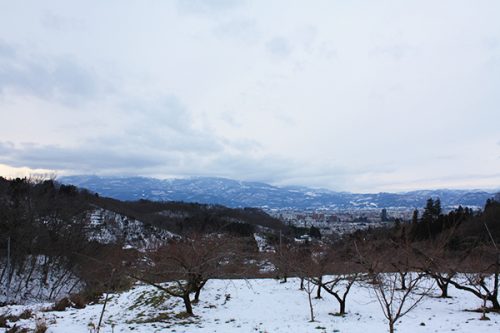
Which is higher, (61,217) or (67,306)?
(61,217)

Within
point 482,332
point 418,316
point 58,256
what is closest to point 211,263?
point 418,316

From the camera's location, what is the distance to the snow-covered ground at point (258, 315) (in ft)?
38.9

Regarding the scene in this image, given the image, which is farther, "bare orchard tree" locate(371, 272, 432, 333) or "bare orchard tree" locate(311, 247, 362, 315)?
"bare orchard tree" locate(311, 247, 362, 315)

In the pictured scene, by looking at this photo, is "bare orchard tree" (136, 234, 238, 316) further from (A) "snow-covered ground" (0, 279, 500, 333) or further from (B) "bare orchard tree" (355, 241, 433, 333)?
(B) "bare orchard tree" (355, 241, 433, 333)

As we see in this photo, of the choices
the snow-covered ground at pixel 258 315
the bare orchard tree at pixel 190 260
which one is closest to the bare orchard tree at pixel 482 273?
the snow-covered ground at pixel 258 315

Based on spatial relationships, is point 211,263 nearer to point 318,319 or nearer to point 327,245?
point 318,319

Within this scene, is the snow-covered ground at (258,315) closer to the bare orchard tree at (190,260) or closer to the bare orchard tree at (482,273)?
the bare orchard tree at (482,273)

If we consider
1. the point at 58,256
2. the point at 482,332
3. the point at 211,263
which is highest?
the point at 211,263

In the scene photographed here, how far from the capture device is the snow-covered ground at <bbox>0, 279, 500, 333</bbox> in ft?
38.9

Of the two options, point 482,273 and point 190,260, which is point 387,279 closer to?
point 482,273

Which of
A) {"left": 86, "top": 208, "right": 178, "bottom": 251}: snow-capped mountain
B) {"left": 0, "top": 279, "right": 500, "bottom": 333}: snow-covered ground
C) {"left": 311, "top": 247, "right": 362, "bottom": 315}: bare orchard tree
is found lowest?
{"left": 86, "top": 208, "right": 178, "bottom": 251}: snow-capped mountain

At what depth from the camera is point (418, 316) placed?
13.4 meters

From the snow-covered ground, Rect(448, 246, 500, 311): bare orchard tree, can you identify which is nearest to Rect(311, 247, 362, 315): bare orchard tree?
the snow-covered ground

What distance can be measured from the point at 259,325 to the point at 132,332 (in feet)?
13.5
